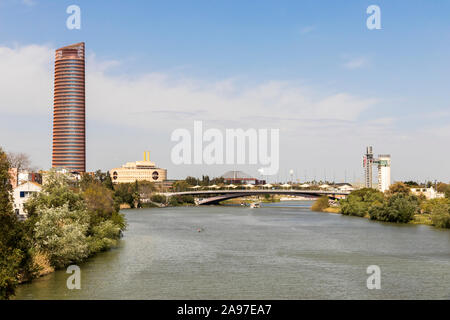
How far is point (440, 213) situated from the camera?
74.1m

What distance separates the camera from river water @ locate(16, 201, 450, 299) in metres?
31.4

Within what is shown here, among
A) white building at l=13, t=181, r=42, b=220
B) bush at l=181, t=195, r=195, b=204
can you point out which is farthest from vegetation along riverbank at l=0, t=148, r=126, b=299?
bush at l=181, t=195, r=195, b=204

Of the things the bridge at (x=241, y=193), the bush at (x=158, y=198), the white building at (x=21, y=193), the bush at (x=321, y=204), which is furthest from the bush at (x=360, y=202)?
the bush at (x=158, y=198)

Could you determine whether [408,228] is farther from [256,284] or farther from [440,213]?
[256,284]

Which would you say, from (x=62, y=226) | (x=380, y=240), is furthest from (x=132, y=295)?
(x=380, y=240)

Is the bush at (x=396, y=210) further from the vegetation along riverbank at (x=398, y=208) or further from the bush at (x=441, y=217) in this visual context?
the bush at (x=441, y=217)

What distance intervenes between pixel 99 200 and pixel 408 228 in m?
47.7

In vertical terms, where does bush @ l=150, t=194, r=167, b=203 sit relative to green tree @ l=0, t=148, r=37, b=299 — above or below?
below

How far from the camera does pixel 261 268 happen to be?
4003cm

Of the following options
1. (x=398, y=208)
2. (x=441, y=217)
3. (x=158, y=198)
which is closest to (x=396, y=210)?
(x=398, y=208)

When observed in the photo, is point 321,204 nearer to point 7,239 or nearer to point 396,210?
point 396,210

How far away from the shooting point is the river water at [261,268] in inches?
1236

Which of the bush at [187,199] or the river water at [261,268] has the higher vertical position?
the river water at [261,268]

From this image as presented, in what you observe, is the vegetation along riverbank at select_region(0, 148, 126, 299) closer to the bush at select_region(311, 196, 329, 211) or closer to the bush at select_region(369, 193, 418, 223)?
the bush at select_region(369, 193, 418, 223)
